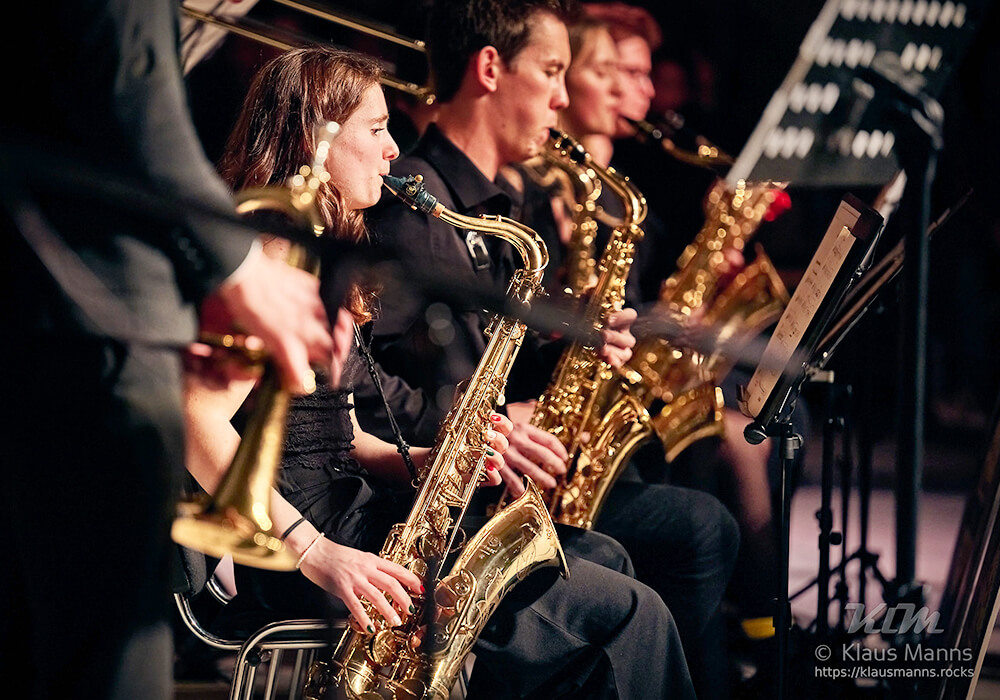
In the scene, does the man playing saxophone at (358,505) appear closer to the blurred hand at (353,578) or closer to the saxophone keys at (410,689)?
the blurred hand at (353,578)

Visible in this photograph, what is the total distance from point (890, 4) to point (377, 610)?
78.0 inches

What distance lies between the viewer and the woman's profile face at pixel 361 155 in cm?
200

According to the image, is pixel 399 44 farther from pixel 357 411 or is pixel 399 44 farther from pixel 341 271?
pixel 341 271

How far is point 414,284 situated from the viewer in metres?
1.21

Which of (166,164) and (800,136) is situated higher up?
(800,136)

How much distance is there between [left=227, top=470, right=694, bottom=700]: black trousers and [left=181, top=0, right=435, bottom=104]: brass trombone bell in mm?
1046

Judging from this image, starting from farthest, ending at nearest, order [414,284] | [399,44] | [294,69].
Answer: [399,44]
[294,69]
[414,284]

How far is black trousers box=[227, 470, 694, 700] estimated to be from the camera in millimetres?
2010

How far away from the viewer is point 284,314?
1.27 m

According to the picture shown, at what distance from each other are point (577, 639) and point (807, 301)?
81 centimetres

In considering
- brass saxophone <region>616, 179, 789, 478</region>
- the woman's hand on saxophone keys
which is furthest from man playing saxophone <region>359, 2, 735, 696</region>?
brass saxophone <region>616, 179, 789, 478</region>

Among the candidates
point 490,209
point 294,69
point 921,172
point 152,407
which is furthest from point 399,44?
point 152,407

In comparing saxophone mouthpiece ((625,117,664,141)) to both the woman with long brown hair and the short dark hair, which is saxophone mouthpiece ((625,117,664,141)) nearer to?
the short dark hair

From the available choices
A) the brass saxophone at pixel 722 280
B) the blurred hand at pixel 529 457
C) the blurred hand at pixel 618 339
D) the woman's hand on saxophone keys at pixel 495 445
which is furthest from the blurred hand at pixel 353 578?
the brass saxophone at pixel 722 280
